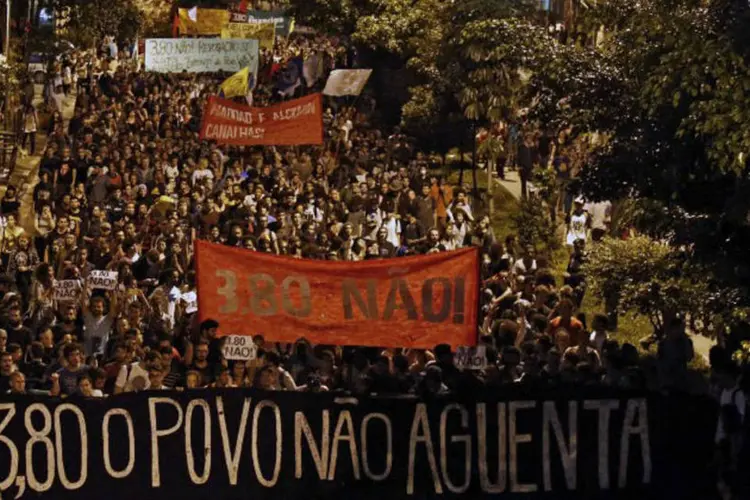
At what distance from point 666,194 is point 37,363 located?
5.64 metres

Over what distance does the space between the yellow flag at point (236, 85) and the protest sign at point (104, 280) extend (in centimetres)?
1548

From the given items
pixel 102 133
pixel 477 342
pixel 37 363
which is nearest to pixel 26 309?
pixel 37 363

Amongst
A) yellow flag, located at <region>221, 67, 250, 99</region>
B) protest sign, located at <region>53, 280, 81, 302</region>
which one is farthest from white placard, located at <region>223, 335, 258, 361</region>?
yellow flag, located at <region>221, 67, 250, 99</region>

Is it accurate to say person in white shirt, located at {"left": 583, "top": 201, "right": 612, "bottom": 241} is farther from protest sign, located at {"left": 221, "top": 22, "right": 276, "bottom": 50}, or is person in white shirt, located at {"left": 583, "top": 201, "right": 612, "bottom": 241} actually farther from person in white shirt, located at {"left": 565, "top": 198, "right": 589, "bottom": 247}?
protest sign, located at {"left": 221, "top": 22, "right": 276, "bottom": 50}

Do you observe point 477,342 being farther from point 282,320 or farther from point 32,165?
point 32,165

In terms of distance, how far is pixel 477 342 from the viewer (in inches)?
632

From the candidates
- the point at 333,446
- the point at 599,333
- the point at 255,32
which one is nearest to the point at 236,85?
the point at 255,32

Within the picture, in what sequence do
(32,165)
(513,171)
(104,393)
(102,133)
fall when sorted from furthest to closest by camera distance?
(513,171) → (32,165) → (102,133) → (104,393)

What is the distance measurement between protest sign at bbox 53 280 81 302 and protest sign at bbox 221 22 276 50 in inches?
933

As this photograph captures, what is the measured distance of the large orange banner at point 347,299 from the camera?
15.9 meters

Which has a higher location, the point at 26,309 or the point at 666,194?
the point at 666,194

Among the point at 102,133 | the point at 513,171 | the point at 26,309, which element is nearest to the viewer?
the point at 26,309

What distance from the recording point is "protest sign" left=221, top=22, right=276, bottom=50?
43.5 metres

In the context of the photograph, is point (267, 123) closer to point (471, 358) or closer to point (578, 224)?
point (578, 224)
